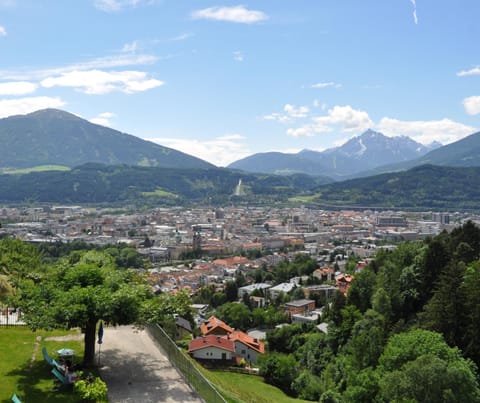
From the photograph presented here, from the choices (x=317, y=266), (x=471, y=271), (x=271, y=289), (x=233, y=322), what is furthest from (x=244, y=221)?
(x=471, y=271)

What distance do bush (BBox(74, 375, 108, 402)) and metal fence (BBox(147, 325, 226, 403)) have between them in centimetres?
205

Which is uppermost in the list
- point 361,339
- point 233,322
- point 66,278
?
point 66,278

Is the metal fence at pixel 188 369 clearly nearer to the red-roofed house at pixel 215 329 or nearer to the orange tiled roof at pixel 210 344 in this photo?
the orange tiled roof at pixel 210 344

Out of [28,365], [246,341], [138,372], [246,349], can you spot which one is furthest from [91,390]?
[246,341]

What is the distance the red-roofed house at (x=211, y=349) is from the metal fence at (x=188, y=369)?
18.0m

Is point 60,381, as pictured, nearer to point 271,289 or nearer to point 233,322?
point 233,322

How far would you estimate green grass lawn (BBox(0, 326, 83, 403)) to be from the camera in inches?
420

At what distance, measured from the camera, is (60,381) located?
11297 mm

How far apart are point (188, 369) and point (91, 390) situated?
8.78 feet

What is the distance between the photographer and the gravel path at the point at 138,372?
1110 cm

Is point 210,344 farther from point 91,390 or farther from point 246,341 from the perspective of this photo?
point 91,390

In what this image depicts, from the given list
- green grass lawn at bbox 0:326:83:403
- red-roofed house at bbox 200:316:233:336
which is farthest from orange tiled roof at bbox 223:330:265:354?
green grass lawn at bbox 0:326:83:403

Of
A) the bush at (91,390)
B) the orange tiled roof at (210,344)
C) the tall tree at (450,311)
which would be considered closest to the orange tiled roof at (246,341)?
the orange tiled roof at (210,344)

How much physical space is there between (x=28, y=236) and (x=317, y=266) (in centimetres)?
6498
